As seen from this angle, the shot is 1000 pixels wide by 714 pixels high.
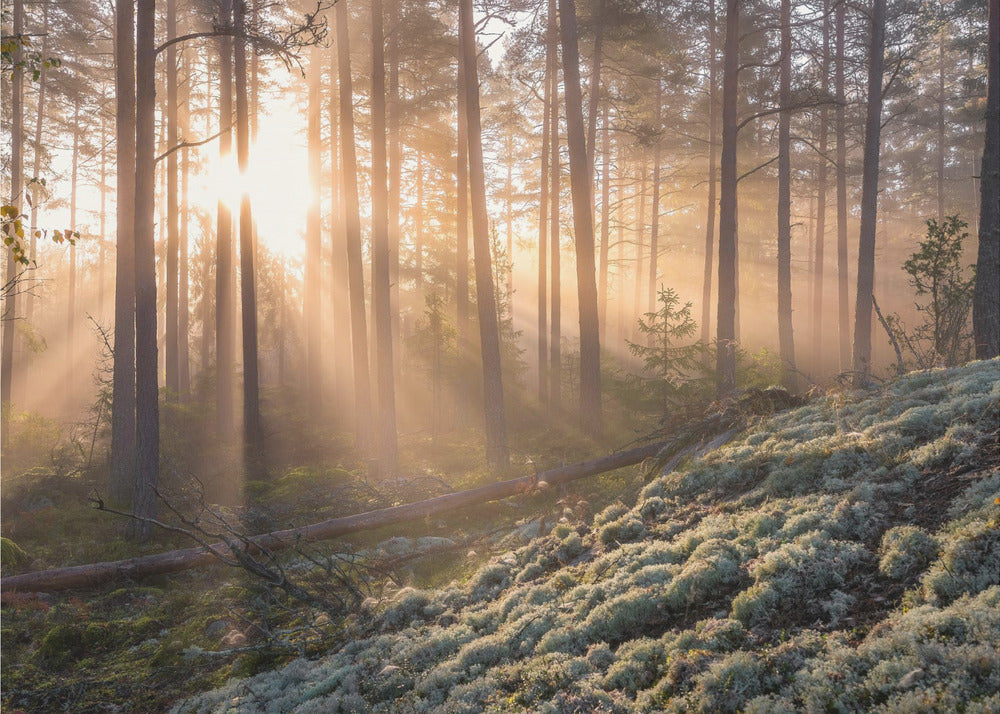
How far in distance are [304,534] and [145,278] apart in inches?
220

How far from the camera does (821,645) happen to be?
3.47m

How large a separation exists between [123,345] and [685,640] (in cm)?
1380

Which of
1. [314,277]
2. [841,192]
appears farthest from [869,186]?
[314,277]

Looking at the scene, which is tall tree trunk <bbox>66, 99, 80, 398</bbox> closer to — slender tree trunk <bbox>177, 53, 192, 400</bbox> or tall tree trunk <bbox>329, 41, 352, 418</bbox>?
slender tree trunk <bbox>177, 53, 192, 400</bbox>

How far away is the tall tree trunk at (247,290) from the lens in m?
17.8

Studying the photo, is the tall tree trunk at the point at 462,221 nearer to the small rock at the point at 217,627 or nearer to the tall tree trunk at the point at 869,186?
the tall tree trunk at the point at 869,186

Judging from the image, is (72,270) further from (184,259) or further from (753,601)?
(753,601)

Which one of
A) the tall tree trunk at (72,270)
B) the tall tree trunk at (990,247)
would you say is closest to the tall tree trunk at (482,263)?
the tall tree trunk at (990,247)

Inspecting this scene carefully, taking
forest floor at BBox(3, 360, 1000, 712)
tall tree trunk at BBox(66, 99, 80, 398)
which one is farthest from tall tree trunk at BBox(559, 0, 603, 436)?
tall tree trunk at BBox(66, 99, 80, 398)

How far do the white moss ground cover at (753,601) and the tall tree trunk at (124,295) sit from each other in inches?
403

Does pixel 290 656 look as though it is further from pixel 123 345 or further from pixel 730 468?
pixel 123 345

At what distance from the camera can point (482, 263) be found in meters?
14.9

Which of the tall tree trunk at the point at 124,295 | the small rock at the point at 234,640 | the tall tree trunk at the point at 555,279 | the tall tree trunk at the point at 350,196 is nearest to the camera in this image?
the small rock at the point at 234,640

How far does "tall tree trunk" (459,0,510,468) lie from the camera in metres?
14.9
